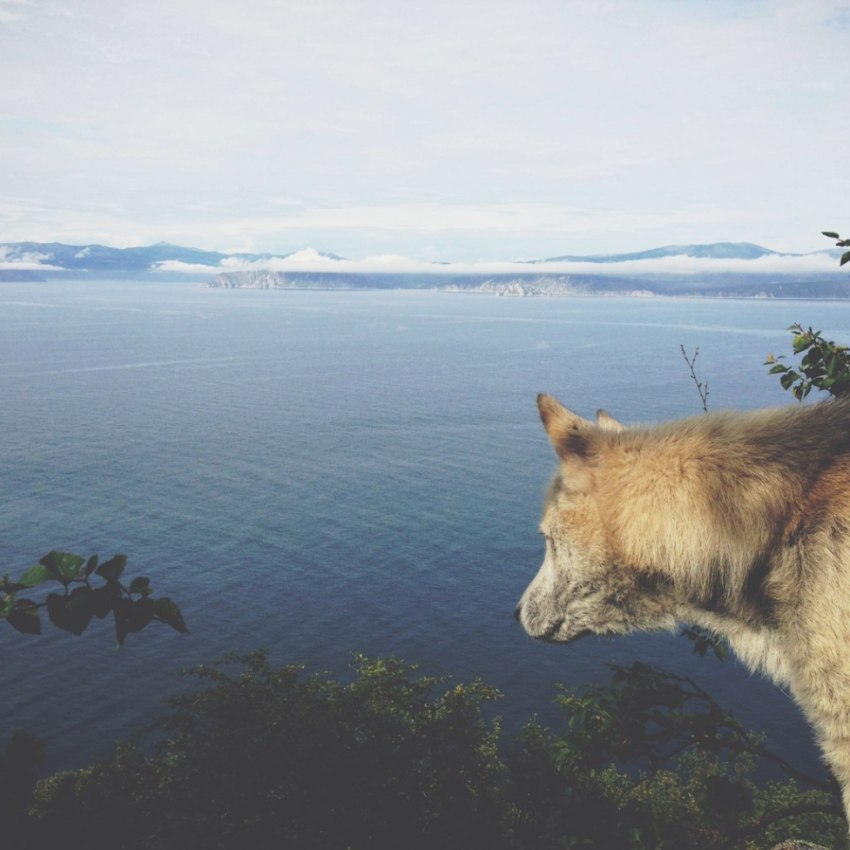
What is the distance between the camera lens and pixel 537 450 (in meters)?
106

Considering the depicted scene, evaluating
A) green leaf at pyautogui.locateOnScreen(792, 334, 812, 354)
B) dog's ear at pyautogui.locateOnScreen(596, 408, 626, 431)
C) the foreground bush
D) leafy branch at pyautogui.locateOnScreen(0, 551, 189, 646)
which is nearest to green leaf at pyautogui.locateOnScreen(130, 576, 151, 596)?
leafy branch at pyautogui.locateOnScreen(0, 551, 189, 646)

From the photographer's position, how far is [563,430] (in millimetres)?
4879

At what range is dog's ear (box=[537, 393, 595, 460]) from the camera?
16.0 ft

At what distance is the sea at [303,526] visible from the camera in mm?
53969

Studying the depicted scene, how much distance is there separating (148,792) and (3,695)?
2533 centimetres

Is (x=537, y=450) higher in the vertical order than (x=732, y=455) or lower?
lower

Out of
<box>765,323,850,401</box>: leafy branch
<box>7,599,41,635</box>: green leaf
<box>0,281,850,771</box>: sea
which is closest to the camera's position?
<box>7,599,41,635</box>: green leaf

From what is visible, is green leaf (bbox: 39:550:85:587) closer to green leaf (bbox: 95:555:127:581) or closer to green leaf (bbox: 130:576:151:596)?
green leaf (bbox: 95:555:127:581)

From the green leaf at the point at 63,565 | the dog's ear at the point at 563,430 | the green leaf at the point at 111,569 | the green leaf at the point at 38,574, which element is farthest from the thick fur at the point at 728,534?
the green leaf at the point at 38,574

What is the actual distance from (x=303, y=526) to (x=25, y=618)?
77251 mm

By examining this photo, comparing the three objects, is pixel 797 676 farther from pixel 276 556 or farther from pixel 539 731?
pixel 276 556

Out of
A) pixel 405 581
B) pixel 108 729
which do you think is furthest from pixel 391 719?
pixel 405 581

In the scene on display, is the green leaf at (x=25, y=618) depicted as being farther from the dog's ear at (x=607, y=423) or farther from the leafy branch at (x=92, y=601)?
the dog's ear at (x=607, y=423)

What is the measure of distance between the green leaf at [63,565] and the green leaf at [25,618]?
32 cm
